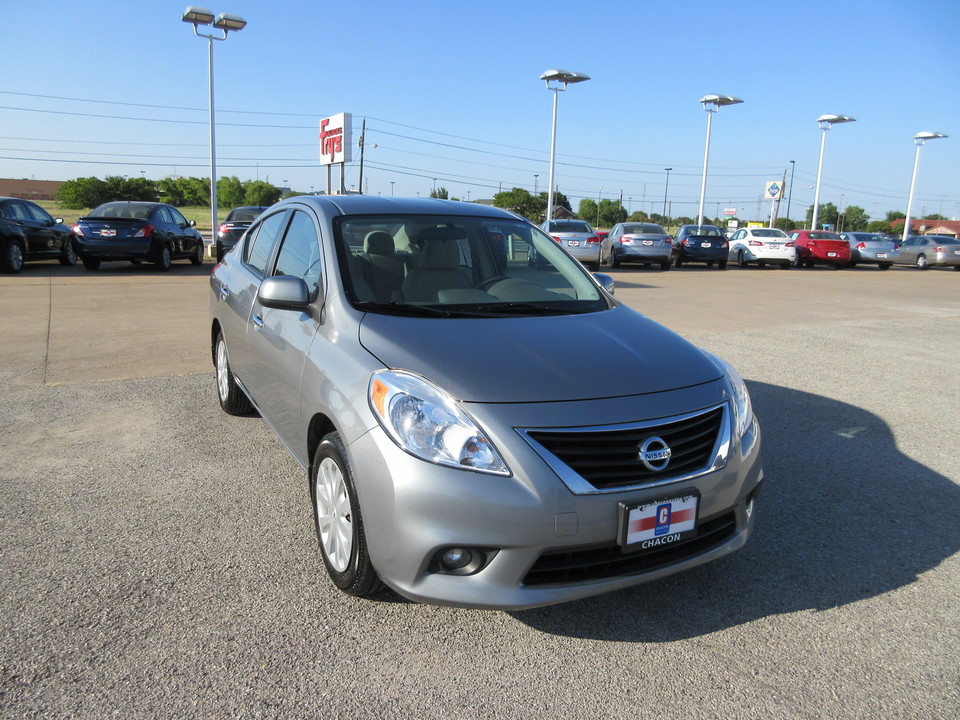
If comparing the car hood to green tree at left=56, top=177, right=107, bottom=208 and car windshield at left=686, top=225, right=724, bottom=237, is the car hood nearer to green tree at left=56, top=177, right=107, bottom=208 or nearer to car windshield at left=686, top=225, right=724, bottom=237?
car windshield at left=686, top=225, right=724, bottom=237

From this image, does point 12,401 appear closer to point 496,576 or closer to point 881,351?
point 496,576

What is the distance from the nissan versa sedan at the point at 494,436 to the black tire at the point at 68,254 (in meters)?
15.1

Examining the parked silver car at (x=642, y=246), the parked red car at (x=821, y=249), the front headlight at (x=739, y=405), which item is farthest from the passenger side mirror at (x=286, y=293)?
the parked red car at (x=821, y=249)

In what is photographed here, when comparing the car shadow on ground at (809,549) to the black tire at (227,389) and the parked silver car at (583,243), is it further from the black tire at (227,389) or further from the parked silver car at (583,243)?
the parked silver car at (583,243)

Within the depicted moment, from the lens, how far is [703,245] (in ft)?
83.1

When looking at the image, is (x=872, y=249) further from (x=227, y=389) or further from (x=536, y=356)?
(x=536, y=356)

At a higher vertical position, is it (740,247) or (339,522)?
(740,247)

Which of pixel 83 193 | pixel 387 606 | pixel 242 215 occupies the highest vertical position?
pixel 83 193

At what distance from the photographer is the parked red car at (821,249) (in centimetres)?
2748

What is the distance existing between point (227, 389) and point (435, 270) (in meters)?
2.20

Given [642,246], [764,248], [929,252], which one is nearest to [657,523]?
[642,246]

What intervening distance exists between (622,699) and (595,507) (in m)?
0.60

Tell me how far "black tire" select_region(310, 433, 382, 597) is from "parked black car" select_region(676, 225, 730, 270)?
24203mm

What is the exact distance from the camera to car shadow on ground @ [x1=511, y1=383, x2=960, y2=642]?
2748 mm
